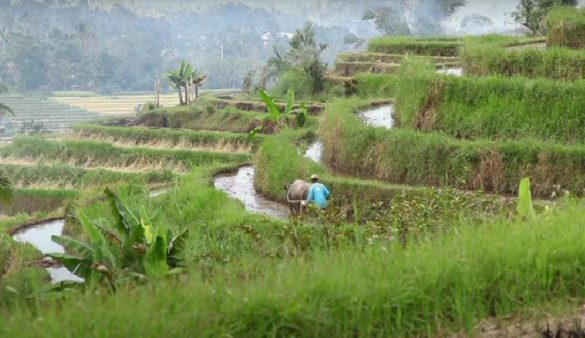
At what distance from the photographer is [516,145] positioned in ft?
A: 37.6

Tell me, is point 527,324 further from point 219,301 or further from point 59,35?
point 59,35

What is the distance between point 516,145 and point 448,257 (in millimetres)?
6641

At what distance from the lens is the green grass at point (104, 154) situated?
26.6m

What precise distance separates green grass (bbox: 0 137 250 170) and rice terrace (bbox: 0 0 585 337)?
0.08m

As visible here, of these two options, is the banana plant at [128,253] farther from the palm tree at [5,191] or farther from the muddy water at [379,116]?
the muddy water at [379,116]

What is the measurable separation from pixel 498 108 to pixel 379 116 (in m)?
5.10

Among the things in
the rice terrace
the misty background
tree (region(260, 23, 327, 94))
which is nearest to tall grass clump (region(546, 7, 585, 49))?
the rice terrace

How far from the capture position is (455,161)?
11.9m

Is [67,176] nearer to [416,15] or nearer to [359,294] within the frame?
[359,294]

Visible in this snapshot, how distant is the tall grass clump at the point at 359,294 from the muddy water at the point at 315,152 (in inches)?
379

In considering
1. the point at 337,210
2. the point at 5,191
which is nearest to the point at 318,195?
the point at 337,210

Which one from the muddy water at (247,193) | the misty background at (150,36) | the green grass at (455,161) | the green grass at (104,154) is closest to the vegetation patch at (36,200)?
the green grass at (104,154)

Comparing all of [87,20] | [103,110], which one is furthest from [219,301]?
[87,20]

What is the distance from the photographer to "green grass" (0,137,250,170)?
87.3ft
